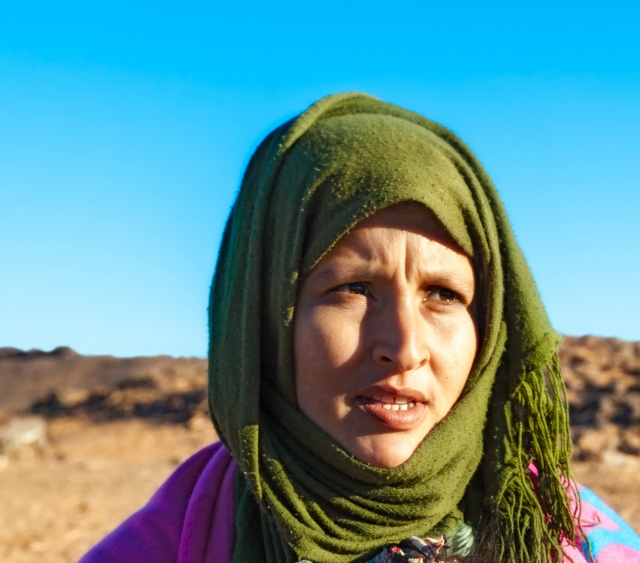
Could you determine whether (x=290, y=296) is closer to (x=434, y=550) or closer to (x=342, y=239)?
(x=342, y=239)

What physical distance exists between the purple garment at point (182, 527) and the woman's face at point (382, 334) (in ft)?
1.46

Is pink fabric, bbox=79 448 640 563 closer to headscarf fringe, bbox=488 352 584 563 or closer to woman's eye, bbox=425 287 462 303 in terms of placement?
headscarf fringe, bbox=488 352 584 563

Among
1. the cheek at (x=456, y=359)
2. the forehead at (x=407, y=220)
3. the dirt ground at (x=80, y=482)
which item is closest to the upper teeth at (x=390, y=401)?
the cheek at (x=456, y=359)

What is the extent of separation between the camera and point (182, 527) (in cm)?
212

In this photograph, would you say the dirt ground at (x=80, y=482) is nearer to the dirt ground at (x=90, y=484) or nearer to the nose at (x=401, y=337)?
the dirt ground at (x=90, y=484)

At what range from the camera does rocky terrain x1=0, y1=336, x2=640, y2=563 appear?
645 centimetres

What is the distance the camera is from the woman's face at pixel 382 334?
72.4 inches

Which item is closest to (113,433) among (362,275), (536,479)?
(536,479)

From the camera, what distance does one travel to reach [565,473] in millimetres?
2006

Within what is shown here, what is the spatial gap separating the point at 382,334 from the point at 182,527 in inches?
32.9

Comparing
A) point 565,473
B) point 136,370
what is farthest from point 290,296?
point 136,370

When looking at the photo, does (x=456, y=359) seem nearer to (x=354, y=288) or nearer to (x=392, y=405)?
(x=392, y=405)

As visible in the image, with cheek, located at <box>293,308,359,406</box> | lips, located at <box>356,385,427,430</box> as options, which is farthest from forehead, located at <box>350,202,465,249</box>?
lips, located at <box>356,385,427,430</box>

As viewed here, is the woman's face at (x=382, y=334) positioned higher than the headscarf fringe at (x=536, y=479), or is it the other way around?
the woman's face at (x=382, y=334)
